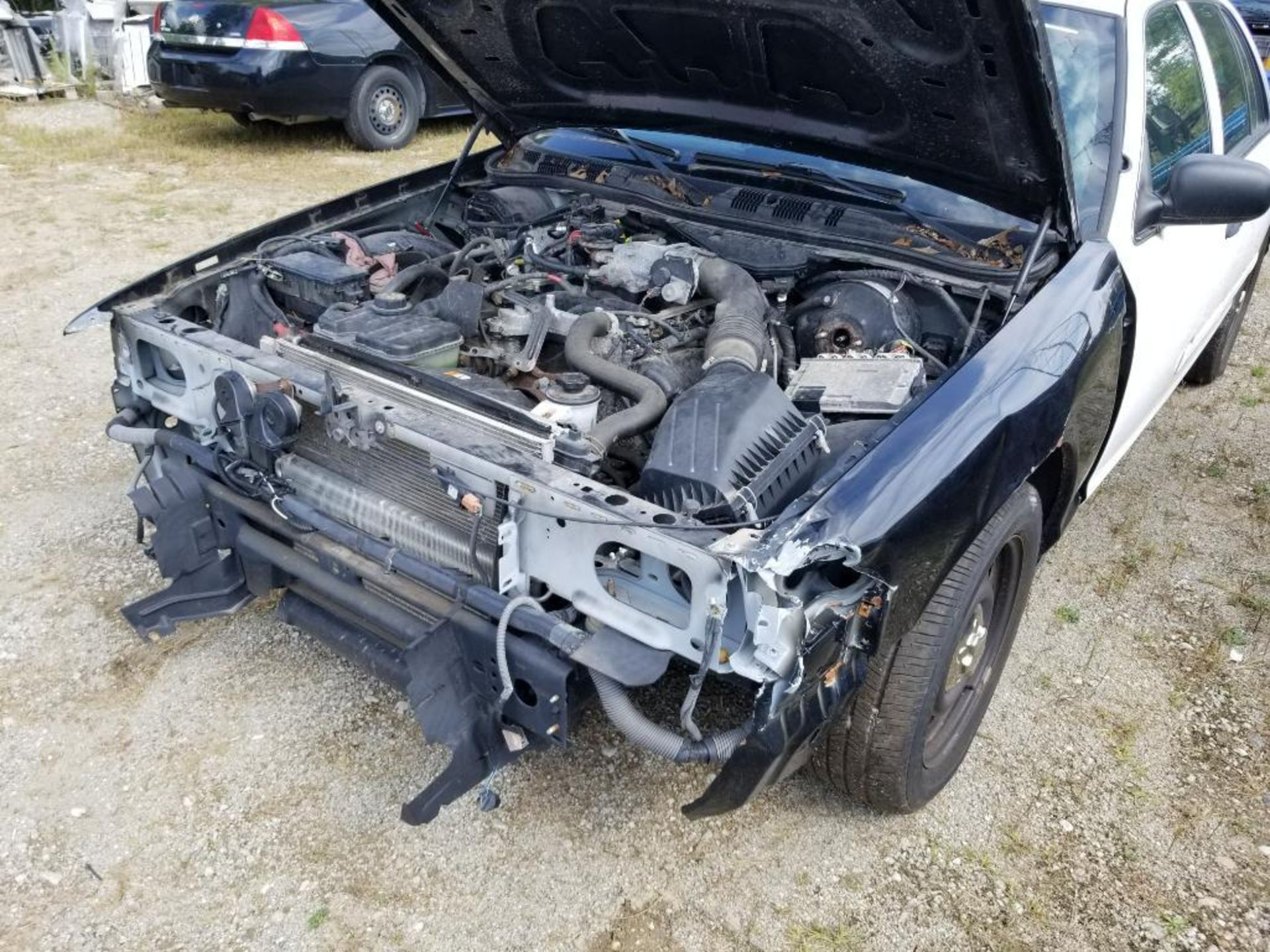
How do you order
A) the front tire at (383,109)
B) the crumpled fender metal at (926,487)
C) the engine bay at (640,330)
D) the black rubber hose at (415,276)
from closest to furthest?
the crumpled fender metal at (926,487)
the engine bay at (640,330)
the black rubber hose at (415,276)
the front tire at (383,109)

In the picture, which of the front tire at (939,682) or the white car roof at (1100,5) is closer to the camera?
the front tire at (939,682)

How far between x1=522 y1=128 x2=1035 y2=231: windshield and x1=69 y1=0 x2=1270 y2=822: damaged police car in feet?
0.04

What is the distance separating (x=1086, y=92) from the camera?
2.78 m

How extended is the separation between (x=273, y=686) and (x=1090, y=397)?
2416mm

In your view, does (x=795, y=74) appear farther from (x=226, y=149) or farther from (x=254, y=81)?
(x=226, y=149)

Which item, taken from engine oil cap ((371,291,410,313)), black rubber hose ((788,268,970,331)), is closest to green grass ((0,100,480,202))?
engine oil cap ((371,291,410,313))

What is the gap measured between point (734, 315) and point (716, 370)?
1.09 ft

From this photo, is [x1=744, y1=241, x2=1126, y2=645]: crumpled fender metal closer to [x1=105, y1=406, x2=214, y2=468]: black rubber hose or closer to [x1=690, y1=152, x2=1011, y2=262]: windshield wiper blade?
[x1=690, y1=152, x2=1011, y2=262]: windshield wiper blade

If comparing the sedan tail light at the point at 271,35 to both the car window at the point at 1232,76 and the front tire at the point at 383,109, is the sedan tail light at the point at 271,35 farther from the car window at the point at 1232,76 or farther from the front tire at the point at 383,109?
the car window at the point at 1232,76

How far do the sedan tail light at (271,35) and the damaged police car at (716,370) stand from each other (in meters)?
5.64

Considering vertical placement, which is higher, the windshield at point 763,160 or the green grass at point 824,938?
the windshield at point 763,160

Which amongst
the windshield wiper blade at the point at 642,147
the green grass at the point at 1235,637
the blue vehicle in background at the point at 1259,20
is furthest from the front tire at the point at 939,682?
the blue vehicle in background at the point at 1259,20

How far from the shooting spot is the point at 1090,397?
263 centimetres

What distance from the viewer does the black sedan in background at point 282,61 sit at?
8.38m
